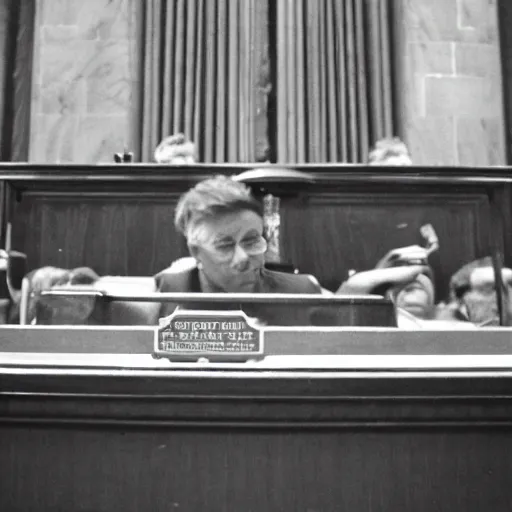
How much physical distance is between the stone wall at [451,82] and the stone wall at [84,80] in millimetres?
1691

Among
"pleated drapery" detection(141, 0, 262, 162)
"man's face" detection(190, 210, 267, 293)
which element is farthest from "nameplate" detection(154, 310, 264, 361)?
"pleated drapery" detection(141, 0, 262, 162)

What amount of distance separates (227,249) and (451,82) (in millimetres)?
3136

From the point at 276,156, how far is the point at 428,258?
7.94 feet

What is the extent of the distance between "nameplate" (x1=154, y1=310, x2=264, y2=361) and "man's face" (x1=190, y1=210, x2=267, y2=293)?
24 cm

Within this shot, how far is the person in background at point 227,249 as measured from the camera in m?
1.05

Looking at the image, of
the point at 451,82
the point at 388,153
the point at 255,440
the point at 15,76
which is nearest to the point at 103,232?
the point at 255,440

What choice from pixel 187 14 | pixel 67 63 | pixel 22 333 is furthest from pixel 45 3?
pixel 22 333

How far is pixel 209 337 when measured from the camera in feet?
2.60

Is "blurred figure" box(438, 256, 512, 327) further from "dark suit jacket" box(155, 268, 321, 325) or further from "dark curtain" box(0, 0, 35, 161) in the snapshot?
"dark curtain" box(0, 0, 35, 161)

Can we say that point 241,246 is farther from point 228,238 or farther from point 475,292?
point 475,292

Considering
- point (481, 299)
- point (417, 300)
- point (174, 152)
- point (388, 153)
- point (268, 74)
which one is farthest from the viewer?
point (268, 74)

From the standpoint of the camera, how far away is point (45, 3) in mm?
3719

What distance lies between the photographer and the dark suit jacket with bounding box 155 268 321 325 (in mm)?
864

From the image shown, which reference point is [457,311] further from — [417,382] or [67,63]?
[67,63]
